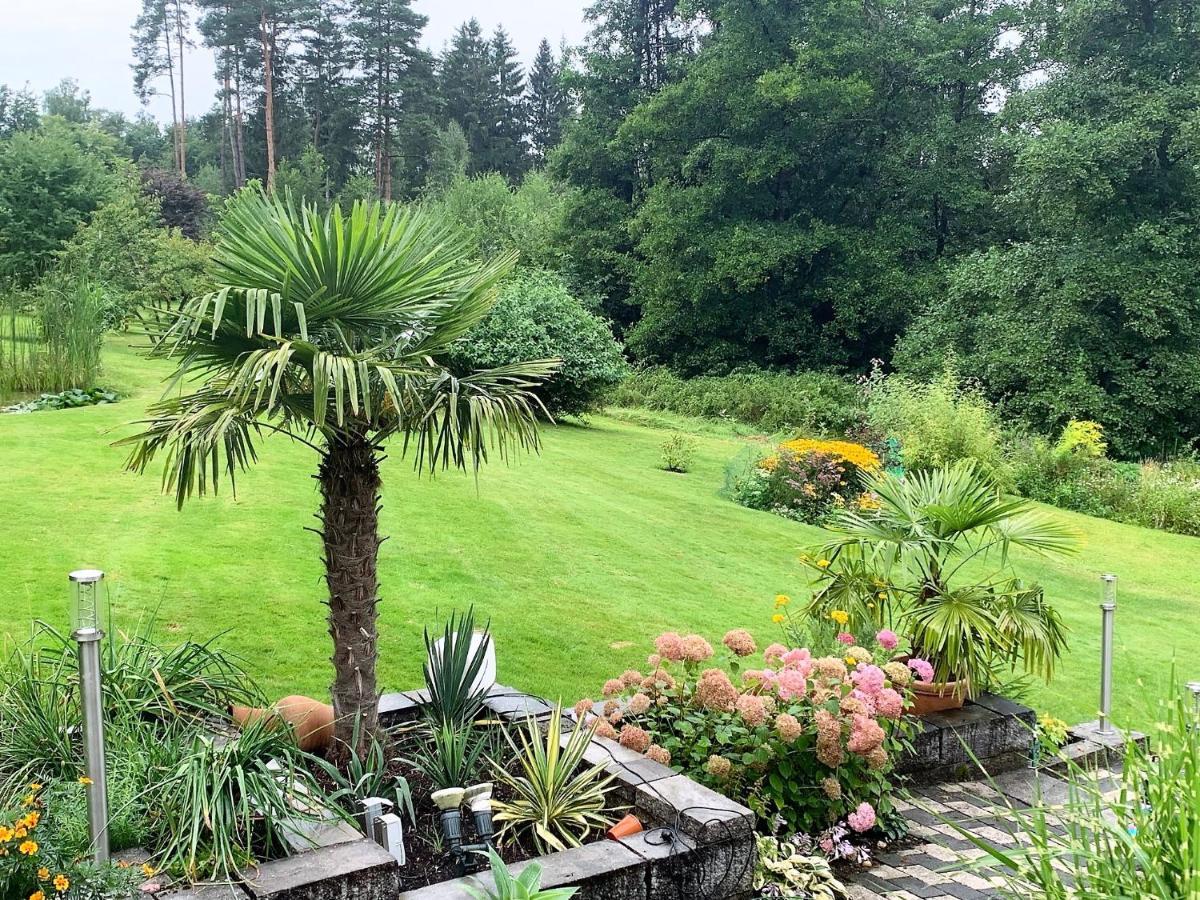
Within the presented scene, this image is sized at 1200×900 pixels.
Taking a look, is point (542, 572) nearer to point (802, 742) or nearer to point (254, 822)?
point (802, 742)

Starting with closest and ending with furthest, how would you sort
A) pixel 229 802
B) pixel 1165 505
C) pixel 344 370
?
pixel 229 802
pixel 344 370
pixel 1165 505

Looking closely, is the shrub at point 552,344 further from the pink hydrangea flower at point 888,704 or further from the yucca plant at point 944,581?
the pink hydrangea flower at point 888,704

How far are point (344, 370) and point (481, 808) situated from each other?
1532 mm

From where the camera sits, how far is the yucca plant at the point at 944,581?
4445 millimetres

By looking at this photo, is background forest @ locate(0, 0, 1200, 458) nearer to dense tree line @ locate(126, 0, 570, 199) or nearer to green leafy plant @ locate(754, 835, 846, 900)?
dense tree line @ locate(126, 0, 570, 199)

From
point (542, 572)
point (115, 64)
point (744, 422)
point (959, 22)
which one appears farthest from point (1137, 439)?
point (115, 64)

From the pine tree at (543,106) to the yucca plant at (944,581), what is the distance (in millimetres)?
42422

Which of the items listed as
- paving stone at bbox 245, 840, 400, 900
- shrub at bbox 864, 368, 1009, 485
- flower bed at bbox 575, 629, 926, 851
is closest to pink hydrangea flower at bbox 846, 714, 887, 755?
flower bed at bbox 575, 629, 926, 851

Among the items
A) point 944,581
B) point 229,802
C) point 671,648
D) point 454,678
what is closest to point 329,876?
point 229,802

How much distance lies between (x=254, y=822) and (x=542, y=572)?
14.7 ft

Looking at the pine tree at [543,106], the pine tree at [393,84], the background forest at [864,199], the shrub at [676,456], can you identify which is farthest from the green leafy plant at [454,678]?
the pine tree at [543,106]

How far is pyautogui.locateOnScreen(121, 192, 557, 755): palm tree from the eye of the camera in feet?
10.3

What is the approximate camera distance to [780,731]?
3.49 meters

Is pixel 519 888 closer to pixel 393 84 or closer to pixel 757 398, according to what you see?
pixel 757 398
